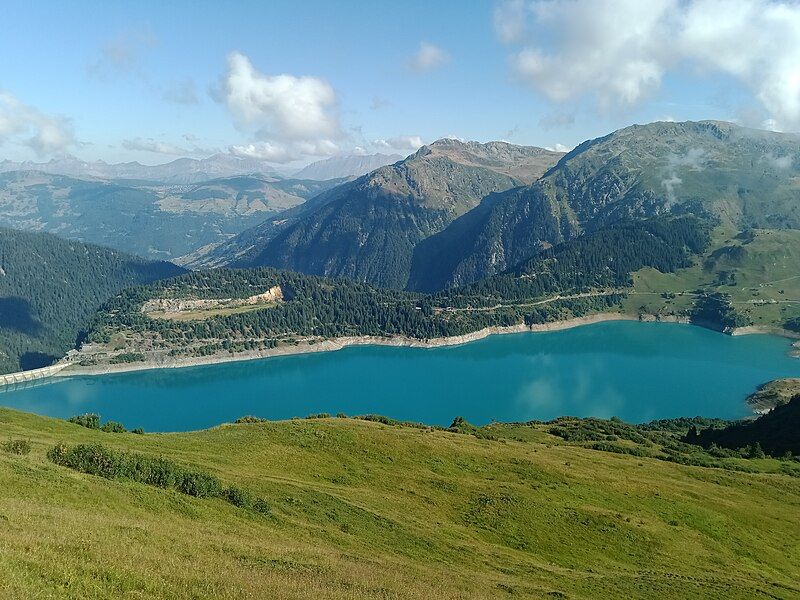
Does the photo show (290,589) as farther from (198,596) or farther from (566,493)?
(566,493)

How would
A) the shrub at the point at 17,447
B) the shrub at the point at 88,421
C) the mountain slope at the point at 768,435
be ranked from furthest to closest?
the mountain slope at the point at 768,435
the shrub at the point at 88,421
the shrub at the point at 17,447

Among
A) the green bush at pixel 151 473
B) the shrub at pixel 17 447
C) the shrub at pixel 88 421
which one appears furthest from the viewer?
the shrub at pixel 88 421

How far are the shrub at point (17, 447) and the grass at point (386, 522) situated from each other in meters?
0.74

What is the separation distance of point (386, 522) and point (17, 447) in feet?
75.4

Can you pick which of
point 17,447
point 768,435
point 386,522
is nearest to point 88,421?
point 17,447

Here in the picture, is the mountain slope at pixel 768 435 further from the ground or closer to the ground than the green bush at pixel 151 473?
closer to the ground

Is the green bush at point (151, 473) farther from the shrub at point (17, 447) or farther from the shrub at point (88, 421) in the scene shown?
the shrub at point (88, 421)

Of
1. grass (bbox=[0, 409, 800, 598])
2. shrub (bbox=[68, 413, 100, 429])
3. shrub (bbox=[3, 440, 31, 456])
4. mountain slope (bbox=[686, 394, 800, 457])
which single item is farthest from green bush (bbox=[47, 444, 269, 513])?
mountain slope (bbox=[686, 394, 800, 457])

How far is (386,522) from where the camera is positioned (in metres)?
36.2

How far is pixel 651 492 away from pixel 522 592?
96.4 feet

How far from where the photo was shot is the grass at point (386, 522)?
1941 centimetres

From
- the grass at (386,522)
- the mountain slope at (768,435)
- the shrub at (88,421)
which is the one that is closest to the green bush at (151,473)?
the grass at (386,522)

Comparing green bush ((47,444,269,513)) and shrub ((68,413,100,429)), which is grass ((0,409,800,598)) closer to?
green bush ((47,444,269,513))

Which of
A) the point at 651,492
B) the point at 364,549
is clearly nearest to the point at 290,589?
the point at 364,549
